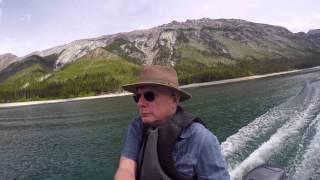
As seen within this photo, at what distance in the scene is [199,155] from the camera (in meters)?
5.10

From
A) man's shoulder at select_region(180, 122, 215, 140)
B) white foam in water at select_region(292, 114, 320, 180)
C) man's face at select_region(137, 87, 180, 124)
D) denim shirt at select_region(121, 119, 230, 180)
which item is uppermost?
man's face at select_region(137, 87, 180, 124)

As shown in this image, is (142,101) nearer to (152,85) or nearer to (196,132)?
(152,85)

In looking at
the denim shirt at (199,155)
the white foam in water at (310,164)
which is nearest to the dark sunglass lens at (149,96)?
the denim shirt at (199,155)

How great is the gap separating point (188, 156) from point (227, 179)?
58cm

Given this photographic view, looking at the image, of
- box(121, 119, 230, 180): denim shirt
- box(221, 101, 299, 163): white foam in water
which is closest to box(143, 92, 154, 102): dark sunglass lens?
box(121, 119, 230, 180): denim shirt

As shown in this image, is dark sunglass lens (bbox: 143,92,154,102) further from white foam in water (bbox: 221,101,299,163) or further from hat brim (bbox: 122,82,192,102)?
white foam in water (bbox: 221,101,299,163)

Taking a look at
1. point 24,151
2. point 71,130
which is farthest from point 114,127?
point 24,151

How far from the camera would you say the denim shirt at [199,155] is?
5.07 m

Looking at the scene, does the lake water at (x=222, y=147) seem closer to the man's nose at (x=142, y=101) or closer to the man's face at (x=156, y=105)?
the man's face at (x=156, y=105)

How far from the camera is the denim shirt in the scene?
200 inches

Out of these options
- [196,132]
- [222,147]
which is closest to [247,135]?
[222,147]

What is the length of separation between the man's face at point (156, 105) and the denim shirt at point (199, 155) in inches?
17.7

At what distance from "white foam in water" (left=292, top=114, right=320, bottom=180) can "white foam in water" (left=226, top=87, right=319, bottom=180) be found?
2327mm

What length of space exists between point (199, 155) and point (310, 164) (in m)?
19.6
